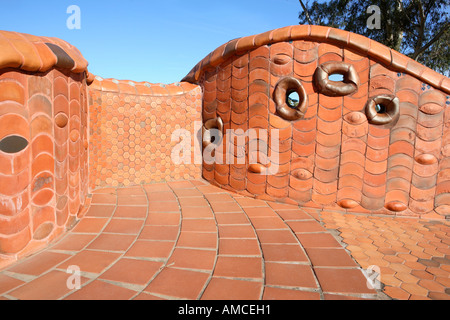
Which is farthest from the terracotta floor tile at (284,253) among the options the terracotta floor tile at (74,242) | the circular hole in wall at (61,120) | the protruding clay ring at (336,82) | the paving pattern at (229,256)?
the circular hole in wall at (61,120)

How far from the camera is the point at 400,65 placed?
3131mm

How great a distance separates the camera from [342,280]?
1.86 m

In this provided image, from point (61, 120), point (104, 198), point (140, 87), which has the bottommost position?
point (104, 198)

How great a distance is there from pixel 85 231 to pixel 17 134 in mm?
1059

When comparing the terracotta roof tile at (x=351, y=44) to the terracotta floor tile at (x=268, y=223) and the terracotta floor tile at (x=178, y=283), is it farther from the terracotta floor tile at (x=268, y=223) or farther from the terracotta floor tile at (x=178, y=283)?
the terracotta floor tile at (x=178, y=283)

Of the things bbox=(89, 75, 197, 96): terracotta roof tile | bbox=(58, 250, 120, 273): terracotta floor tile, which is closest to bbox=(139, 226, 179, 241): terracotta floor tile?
bbox=(58, 250, 120, 273): terracotta floor tile

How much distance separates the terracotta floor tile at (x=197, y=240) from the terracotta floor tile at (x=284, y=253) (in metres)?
0.45

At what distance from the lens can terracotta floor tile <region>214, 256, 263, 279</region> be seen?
1.90 m

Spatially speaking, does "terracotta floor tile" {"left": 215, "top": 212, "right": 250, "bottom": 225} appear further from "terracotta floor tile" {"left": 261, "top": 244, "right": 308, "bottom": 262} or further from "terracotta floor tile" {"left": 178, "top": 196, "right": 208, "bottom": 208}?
"terracotta floor tile" {"left": 261, "top": 244, "right": 308, "bottom": 262}

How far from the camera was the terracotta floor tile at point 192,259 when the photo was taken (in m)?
2.00

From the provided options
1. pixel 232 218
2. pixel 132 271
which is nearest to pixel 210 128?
pixel 232 218

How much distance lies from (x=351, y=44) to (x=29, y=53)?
3268 millimetres

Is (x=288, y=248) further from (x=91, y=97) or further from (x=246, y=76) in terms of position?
(x=91, y=97)

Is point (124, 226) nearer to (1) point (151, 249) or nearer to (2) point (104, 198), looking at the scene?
(1) point (151, 249)
